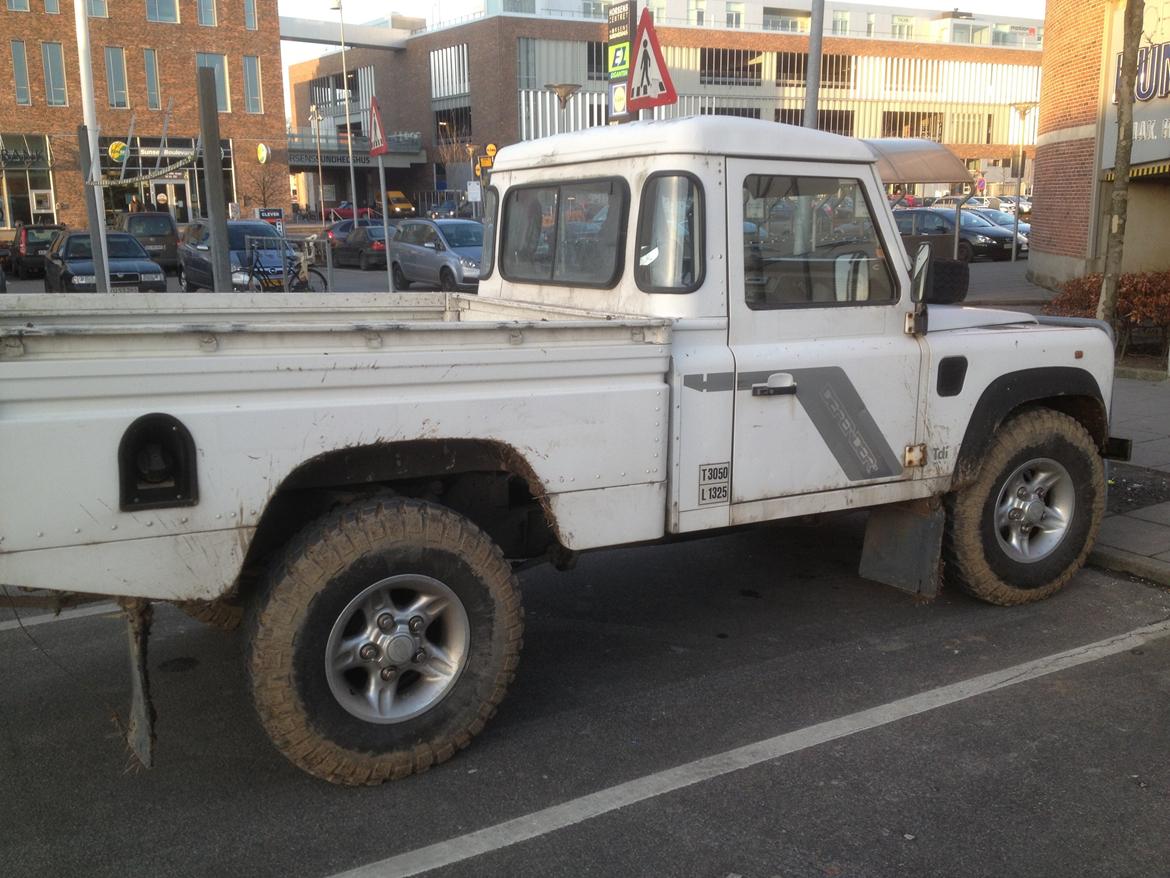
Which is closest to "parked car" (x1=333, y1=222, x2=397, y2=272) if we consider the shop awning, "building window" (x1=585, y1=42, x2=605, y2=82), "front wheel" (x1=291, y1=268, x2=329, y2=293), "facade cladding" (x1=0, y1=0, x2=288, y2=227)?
"front wheel" (x1=291, y1=268, x2=329, y2=293)

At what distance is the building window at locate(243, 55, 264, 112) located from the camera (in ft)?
181

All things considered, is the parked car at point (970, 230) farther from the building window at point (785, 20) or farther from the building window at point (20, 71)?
the building window at point (785, 20)

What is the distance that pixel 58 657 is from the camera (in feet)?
16.0

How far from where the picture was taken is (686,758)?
394 cm

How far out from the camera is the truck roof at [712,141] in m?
4.25

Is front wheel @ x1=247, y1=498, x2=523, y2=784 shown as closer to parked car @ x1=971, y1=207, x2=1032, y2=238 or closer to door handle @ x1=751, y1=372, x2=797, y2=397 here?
door handle @ x1=751, y1=372, x2=797, y2=397

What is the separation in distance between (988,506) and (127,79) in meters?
55.9

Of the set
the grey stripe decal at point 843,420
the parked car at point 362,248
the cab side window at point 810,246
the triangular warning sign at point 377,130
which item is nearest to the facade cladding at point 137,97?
the parked car at point 362,248

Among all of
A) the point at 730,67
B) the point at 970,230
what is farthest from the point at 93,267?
the point at 730,67

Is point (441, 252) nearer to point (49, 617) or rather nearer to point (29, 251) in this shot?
point (29, 251)

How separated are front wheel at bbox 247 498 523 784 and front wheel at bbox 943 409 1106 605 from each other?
245 cm

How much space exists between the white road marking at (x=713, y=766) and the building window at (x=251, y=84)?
56989mm

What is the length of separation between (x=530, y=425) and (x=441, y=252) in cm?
1988

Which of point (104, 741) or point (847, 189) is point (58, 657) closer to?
point (104, 741)
